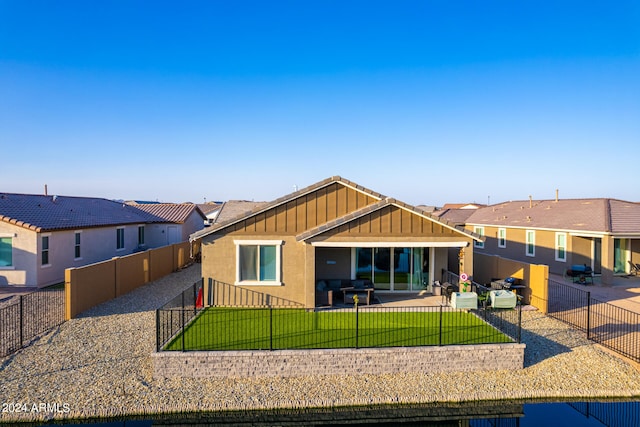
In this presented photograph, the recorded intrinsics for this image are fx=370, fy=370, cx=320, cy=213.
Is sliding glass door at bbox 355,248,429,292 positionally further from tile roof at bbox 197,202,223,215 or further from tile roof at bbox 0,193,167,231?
tile roof at bbox 197,202,223,215

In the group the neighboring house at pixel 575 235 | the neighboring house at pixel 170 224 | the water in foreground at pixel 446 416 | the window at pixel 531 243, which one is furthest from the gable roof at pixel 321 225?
the neighboring house at pixel 170 224

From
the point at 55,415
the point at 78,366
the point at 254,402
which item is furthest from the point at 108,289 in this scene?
the point at 254,402

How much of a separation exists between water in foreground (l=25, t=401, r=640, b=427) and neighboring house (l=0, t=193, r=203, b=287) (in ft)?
44.7

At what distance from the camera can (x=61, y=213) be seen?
2153cm

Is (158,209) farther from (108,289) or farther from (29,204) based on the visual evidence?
(108,289)

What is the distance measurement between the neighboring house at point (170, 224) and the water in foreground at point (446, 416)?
2365 cm

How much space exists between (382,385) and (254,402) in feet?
10.2

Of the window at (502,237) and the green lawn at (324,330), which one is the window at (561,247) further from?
the green lawn at (324,330)

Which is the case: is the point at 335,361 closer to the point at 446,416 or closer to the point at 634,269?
the point at 446,416

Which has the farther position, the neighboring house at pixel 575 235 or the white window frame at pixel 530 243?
the white window frame at pixel 530 243

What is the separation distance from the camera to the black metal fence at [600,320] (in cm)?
1135

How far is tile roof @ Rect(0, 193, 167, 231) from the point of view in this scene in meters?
18.2

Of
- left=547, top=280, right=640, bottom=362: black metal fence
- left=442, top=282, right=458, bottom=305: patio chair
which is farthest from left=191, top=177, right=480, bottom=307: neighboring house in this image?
left=547, top=280, right=640, bottom=362: black metal fence

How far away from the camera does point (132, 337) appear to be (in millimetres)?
11609
